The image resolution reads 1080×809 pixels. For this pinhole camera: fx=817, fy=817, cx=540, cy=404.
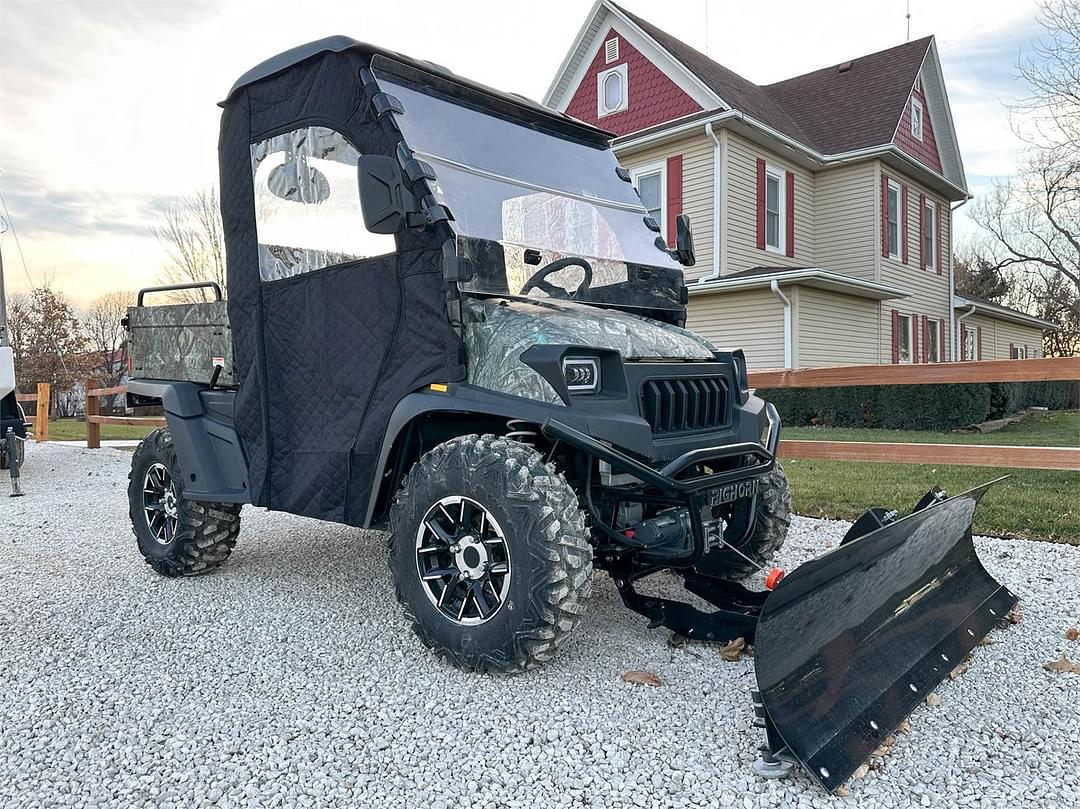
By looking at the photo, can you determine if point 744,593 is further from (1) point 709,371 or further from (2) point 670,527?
(1) point 709,371

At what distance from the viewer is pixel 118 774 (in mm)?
2590

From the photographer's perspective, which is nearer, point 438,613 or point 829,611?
point 829,611

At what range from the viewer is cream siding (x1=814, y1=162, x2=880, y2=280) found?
677 inches

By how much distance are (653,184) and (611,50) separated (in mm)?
3035

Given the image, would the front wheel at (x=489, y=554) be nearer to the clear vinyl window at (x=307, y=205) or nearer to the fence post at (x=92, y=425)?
the clear vinyl window at (x=307, y=205)

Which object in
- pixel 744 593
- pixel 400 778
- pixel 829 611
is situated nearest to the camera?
pixel 400 778

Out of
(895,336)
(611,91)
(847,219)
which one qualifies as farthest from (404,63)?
(895,336)

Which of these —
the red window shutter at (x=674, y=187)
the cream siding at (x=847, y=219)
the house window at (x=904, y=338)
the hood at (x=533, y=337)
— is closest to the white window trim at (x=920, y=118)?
the cream siding at (x=847, y=219)

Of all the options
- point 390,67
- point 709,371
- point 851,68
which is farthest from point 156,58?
point 851,68

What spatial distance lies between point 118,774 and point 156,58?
8.24 metres

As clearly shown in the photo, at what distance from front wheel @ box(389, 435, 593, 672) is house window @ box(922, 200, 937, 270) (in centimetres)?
1973

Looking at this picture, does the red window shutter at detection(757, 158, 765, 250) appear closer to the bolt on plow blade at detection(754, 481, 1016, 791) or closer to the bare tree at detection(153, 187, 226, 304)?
the bolt on plow blade at detection(754, 481, 1016, 791)

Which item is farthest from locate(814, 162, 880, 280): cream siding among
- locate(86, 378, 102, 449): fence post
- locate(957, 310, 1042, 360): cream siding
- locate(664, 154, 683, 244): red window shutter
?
locate(86, 378, 102, 449): fence post

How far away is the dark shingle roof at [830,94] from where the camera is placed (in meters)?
15.9
